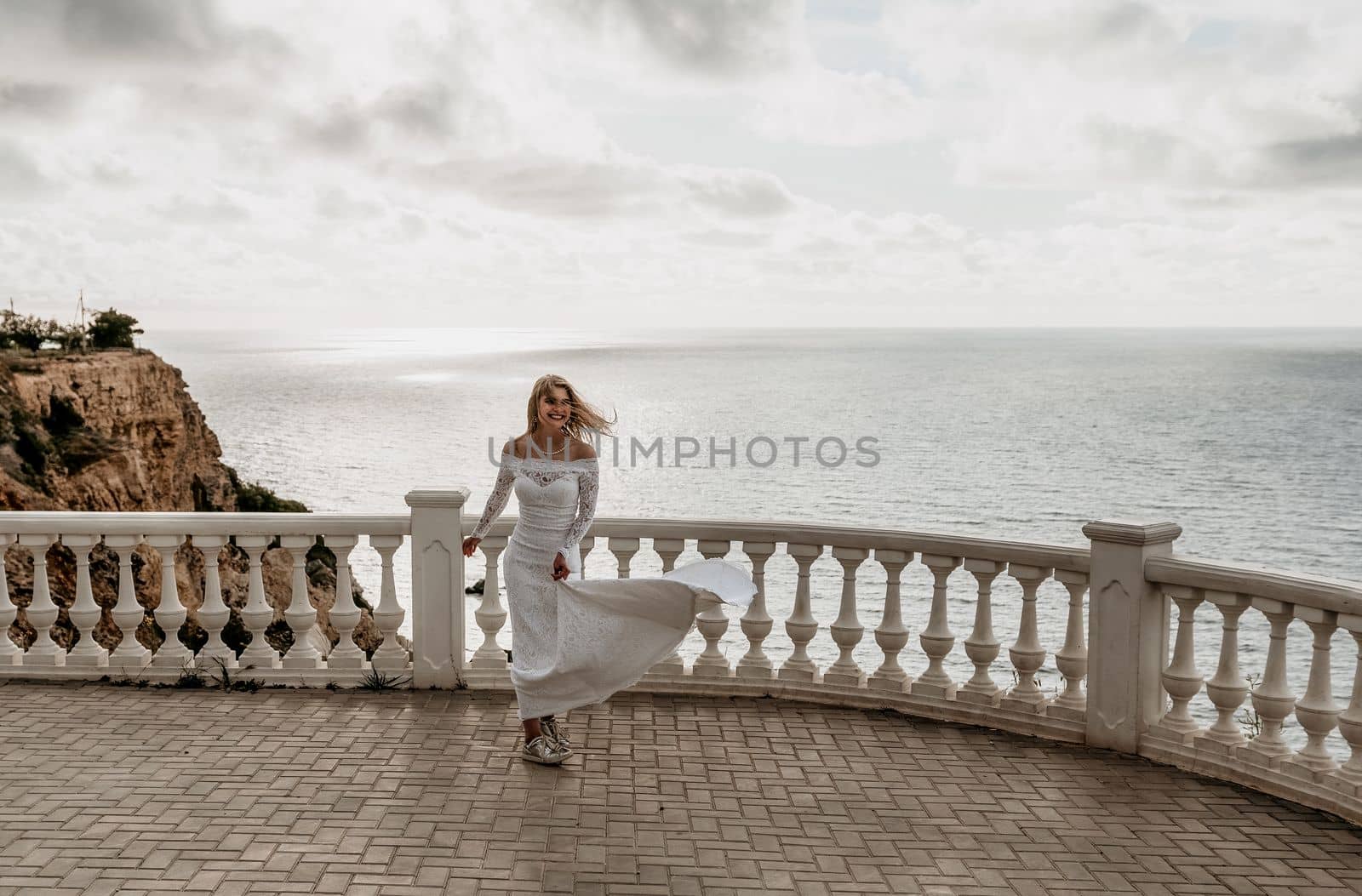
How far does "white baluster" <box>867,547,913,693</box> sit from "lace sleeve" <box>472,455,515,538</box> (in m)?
2.18

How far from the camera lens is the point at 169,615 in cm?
690

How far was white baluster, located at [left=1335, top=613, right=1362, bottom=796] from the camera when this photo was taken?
494 centimetres

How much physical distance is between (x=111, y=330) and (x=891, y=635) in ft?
162

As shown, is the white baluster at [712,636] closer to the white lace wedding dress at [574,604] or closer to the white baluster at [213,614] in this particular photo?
the white lace wedding dress at [574,604]

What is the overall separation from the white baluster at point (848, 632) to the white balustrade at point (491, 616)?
2028mm

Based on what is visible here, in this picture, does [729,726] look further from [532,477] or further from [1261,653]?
[1261,653]

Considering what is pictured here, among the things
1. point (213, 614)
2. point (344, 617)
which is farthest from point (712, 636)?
point (213, 614)

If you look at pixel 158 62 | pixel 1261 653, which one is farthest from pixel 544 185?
pixel 1261 653

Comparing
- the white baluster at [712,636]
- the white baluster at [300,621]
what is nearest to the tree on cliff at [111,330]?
the white baluster at [300,621]

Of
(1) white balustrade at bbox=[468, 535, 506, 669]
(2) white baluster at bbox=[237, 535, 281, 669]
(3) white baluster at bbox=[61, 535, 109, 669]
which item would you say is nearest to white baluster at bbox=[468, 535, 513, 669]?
(1) white balustrade at bbox=[468, 535, 506, 669]

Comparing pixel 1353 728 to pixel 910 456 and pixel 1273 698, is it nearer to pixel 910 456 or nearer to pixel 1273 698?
pixel 1273 698

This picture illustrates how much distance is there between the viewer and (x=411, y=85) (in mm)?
74562

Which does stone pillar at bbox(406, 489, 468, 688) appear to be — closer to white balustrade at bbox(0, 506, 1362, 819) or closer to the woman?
white balustrade at bbox(0, 506, 1362, 819)

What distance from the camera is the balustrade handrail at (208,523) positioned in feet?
22.4
